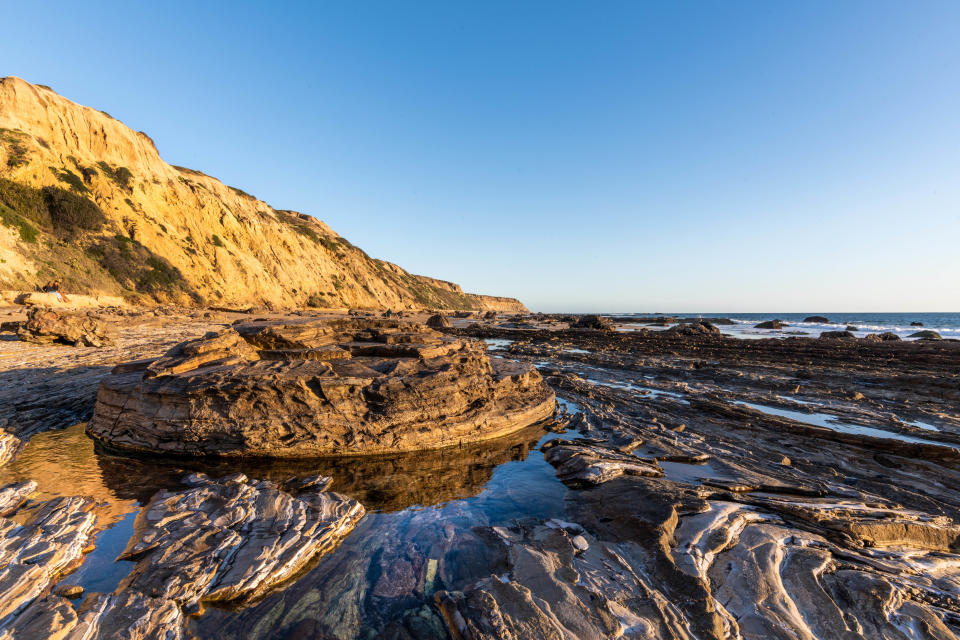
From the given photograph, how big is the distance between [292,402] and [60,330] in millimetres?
13954

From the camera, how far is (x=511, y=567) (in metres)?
3.90

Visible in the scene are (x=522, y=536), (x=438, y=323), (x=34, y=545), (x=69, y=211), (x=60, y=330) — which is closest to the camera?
(x=34, y=545)

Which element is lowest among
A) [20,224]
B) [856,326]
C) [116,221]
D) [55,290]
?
[856,326]

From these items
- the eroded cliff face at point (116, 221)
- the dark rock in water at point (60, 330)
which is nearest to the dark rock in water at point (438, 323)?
the eroded cliff face at point (116, 221)

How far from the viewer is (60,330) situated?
44.5ft

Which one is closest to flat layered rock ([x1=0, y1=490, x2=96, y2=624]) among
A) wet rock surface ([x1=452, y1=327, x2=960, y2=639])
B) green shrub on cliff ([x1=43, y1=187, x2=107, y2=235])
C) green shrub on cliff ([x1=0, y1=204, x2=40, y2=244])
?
wet rock surface ([x1=452, y1=327, x2=960, y2=639])

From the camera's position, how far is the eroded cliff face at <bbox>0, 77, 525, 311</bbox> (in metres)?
26.2

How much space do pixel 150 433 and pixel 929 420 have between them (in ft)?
60.7

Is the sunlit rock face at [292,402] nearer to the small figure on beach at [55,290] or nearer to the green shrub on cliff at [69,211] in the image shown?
the small figure on beach at [55,290]

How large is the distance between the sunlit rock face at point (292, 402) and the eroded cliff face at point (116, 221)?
2555cm

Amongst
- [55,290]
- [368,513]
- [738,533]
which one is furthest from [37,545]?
[55,290]

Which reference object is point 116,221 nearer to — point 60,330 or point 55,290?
point 55,290

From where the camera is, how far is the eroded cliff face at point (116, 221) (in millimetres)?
26188

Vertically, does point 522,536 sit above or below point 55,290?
below
